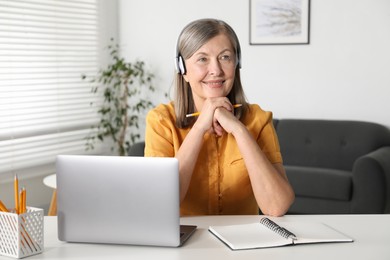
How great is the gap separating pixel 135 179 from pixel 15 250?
1.16ft

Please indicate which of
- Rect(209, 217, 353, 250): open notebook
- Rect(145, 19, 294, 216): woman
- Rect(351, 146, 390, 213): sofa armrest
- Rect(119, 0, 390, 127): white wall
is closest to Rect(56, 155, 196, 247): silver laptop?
Rect(209, 217, 353, 250): open notebook

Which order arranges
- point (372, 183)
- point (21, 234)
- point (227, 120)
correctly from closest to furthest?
point (21, 234) → point (227, 120) → point (372, 183)

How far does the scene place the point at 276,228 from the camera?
1670 mm

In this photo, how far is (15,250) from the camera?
1.53 m

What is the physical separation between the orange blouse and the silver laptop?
0.52 meters

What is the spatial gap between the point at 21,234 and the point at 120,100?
160 inches

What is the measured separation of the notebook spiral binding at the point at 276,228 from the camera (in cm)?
160

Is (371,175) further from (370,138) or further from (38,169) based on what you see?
(38,169)

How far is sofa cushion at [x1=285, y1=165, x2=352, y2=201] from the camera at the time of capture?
165 inches

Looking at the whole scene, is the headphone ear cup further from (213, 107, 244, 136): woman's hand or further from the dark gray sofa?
the dark gray sofa

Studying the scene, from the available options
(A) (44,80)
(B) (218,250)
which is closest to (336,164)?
(A) (44,80)

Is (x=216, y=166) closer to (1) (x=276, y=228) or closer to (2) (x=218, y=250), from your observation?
(1) (x=276, y=228)

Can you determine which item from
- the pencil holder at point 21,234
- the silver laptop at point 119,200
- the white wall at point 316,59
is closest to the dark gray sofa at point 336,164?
the white wall at point 316,59

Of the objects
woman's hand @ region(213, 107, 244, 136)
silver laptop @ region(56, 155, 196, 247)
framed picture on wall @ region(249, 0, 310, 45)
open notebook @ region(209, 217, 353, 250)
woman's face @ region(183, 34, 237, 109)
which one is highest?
framed picture on wall @ region(249, 0, 310, 45)
